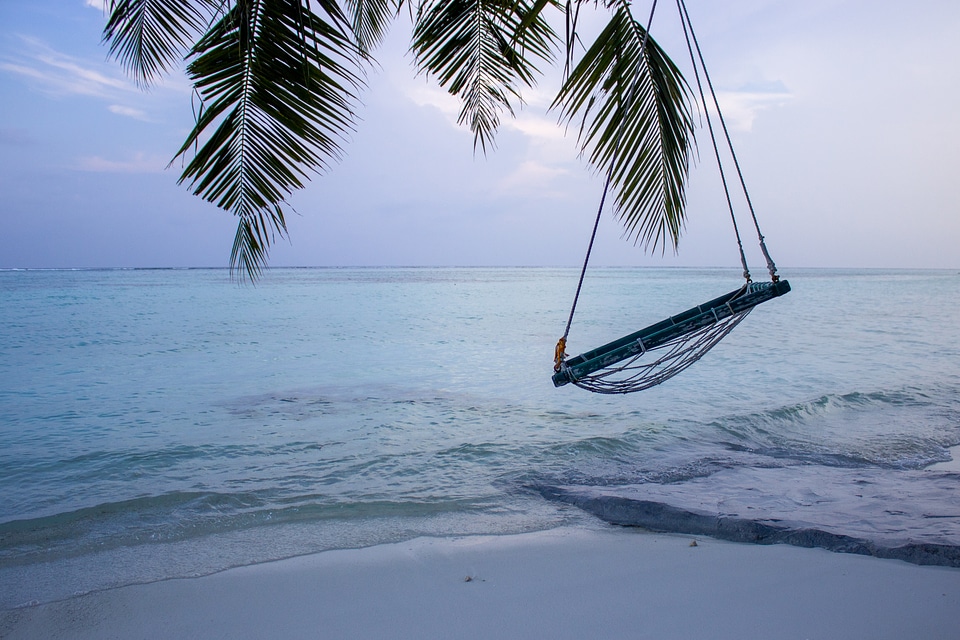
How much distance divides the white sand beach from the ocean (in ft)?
0.78

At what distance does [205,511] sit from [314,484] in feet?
2.12

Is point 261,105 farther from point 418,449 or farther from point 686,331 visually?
point 418,449

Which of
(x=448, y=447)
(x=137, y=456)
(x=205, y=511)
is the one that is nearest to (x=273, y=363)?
(x=137, y=456)

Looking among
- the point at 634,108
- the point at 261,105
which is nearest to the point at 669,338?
the point at 634,108

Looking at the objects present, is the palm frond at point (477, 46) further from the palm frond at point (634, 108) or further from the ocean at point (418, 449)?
the ocean at point (418, 449)

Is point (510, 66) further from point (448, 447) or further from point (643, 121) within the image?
point (448, 447)

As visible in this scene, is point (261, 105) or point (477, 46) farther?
point (477, 46)

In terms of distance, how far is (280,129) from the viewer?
201cm

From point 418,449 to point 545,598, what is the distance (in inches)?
100

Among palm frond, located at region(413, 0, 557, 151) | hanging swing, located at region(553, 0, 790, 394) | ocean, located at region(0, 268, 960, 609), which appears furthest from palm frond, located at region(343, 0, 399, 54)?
ocean, located at region(0, 268, 960, 609)

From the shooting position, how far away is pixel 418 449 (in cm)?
467

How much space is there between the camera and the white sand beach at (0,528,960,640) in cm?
200

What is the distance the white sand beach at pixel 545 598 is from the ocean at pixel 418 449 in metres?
0.24

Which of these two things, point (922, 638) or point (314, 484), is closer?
point (922, 638)
